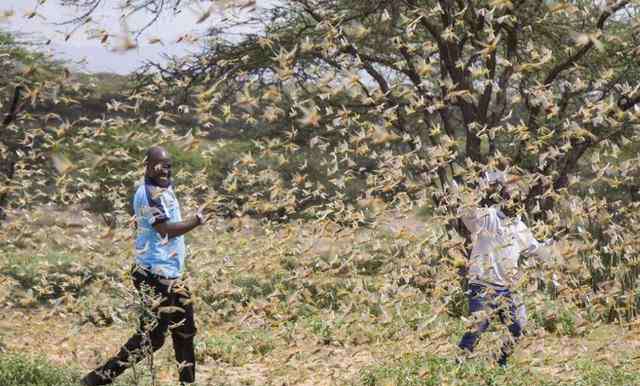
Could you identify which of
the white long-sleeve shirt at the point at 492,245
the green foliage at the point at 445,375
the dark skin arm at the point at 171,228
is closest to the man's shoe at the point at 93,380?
the dark skin arm at the point at 171,228

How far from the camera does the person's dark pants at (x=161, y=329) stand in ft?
19.1

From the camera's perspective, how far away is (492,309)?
6867 mm

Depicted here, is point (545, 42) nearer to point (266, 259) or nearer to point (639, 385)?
point (266, 259)

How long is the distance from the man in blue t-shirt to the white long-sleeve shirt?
227 centimetres

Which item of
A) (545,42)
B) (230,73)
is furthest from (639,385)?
(230,73)

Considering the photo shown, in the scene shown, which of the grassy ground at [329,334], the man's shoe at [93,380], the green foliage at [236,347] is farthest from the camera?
the green foliage at [236,347]

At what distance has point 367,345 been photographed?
9922 millimetres

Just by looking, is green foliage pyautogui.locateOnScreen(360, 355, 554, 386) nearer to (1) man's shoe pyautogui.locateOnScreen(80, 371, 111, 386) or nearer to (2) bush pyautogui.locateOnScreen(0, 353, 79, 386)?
(1) man's shoe pyautogui.locateOnScreen(80, 371, 111, 386)

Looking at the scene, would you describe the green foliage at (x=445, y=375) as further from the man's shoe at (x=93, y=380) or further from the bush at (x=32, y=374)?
the bush at (x=32, y=374)

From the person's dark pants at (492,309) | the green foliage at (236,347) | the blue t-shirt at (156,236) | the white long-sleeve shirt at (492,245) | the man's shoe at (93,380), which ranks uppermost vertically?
the blue t-shirt at (156,236)

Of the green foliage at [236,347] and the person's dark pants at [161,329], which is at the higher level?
the person's dark pants at [161,329]

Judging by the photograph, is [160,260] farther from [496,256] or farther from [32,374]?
[496,256]

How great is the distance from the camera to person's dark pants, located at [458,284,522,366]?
6711 mm

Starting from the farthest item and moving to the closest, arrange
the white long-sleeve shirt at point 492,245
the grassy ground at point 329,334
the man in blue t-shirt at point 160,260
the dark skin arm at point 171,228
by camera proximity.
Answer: the grassy ground at point 329,334
the white long-sleeve shirt at point 492,245
the man in blue t-shirt at point 160,260
the dark skin arm at point 171,228
